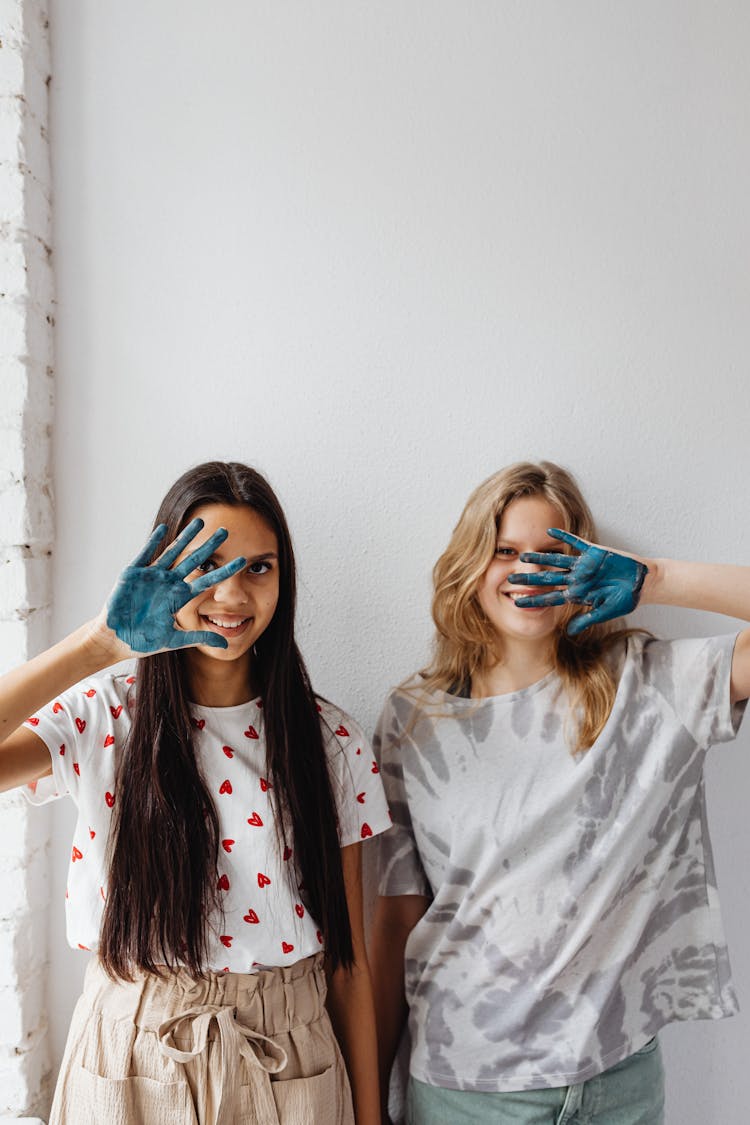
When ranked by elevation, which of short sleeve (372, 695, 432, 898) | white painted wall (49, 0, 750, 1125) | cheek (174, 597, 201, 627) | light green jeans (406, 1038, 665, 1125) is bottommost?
light green jeans (406, 1038, 665, 1125)

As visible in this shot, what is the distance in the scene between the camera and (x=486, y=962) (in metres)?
1.30

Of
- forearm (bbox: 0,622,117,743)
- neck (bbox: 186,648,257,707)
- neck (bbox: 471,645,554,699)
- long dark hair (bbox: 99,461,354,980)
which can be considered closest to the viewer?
forearm (bbox: 0,622,117,743)

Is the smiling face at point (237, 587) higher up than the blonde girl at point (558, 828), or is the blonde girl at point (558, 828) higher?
the smiling face at point (237, 587)

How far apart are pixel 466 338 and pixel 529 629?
0.51 metres

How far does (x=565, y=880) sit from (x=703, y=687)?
1.14 feet

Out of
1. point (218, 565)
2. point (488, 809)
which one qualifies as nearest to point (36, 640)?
point (218, 565)

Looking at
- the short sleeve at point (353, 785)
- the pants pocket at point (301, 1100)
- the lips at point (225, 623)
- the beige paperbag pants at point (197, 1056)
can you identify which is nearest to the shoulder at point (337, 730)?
the short sleeve at point (353, 785)

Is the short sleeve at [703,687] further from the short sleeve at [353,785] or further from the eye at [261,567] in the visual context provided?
the eye at [261,567]

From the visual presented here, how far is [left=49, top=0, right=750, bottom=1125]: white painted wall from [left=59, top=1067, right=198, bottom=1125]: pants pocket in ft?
1.20

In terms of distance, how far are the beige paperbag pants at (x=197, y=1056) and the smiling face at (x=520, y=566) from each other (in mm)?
589

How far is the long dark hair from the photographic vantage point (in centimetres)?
114

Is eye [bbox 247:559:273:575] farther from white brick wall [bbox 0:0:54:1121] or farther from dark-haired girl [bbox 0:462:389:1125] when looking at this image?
white brick wall [bbox 0:0:54:1121]

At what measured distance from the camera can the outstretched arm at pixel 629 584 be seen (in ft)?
3.90

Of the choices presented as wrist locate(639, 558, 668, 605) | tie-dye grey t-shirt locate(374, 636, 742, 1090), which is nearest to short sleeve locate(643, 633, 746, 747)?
tie-dye grey t-shirt locate(374, 636, 742, 1090)
